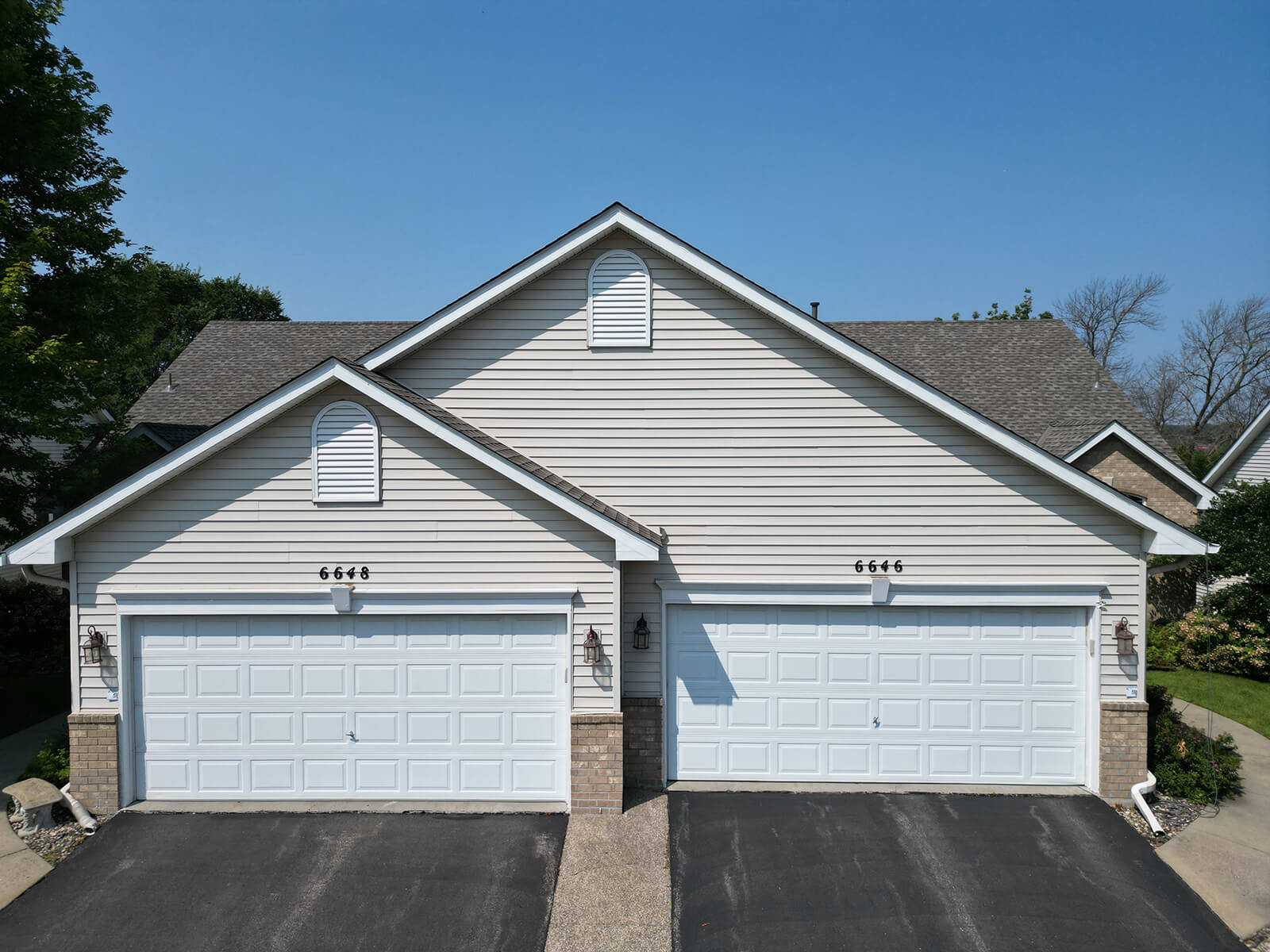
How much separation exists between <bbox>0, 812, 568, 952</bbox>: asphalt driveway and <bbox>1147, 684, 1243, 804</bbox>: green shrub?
7949 millimetres

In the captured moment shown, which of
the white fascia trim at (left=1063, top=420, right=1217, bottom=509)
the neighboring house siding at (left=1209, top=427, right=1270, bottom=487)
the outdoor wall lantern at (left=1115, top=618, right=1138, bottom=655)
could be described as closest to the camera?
the outdoor wall lantern at (left=1115, top=618, right=1138, bottom=655)

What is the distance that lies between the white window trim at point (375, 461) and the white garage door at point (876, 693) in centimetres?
415

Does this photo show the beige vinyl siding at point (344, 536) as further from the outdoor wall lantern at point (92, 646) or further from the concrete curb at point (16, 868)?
the concrete curb at point (16, 868)

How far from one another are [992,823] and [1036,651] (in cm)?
233

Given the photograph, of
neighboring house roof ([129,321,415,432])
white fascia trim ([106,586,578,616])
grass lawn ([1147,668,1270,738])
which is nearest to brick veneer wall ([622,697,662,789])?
white fascia trim ([106,586,578,616])

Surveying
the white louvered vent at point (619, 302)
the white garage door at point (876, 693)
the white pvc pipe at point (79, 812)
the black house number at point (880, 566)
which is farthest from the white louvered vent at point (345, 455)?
the black house number at point (880, 566)

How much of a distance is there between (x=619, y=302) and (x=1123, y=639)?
7.99 meters

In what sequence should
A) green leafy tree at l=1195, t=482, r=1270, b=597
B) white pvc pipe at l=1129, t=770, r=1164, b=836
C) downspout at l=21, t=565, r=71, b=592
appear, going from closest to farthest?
white pvc pipe at l=1129, t=770, r=1164, b=836 < downspout at l=21, t=565, r=71, b=592 < green leafy tree at l=1195, t=482, r=1270, b=597

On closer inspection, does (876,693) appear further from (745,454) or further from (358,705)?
(358,705)

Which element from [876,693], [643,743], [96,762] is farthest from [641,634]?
[96,762]

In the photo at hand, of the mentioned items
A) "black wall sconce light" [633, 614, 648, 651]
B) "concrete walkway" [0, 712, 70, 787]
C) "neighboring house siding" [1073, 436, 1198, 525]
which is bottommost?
"concrete walkway" [0, 712, 70, 787]

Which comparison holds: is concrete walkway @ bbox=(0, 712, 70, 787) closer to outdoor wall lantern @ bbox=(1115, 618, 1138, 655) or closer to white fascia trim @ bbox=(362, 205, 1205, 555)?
white fascia trim @ bbox=(362, 205, 1205, 555)

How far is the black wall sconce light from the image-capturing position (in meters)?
9.58

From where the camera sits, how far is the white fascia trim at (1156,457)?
15945mm
